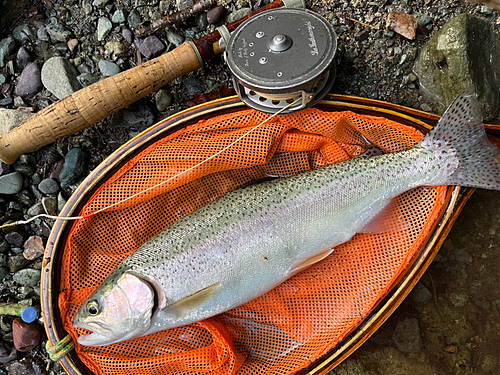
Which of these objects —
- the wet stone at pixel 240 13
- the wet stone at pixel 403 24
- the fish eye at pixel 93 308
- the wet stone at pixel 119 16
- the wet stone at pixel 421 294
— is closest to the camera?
the fish eye at pixel 93 308

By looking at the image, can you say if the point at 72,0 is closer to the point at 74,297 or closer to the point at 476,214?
the point at 74,297

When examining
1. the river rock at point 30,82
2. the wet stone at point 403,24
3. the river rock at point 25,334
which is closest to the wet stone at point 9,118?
the river rock at point 30,82

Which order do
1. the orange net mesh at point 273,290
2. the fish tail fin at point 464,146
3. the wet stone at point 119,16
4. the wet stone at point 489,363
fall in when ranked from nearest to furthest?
1. the fish tail fin at point 464,146
2. the orange net mesh at point 273,290
3. the wet stone at point 489,363
4. the wet stone at point 119,16

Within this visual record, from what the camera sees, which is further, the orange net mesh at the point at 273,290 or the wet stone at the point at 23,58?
the wet stone at the point at 23,58

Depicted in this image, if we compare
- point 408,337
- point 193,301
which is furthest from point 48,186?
point 408,337

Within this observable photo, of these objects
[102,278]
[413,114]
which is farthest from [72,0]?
[413,114]

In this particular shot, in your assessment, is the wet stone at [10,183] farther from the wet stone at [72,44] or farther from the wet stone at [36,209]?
the wet stone at [72,44]
